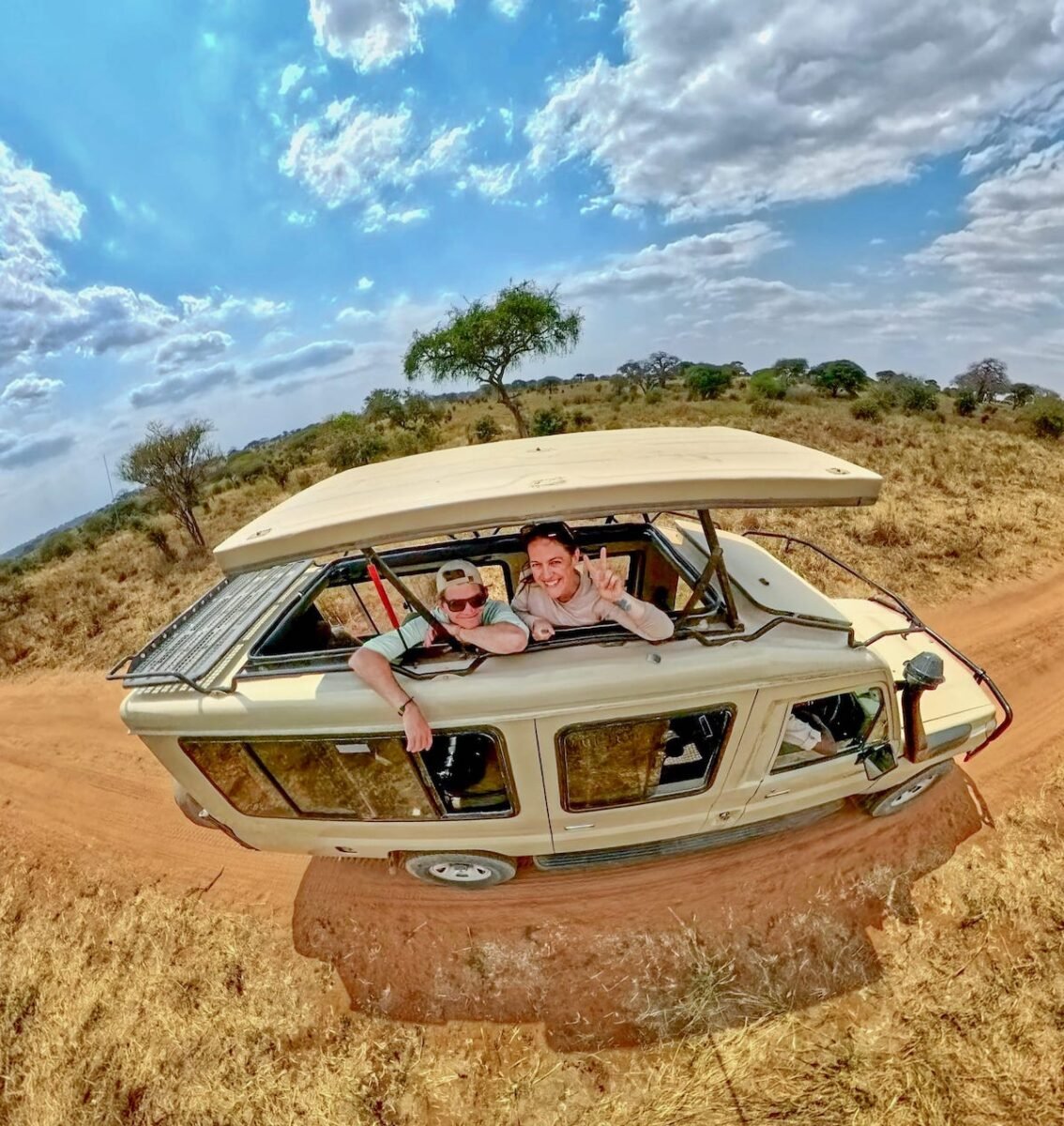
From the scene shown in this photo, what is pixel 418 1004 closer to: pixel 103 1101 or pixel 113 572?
pixel 103 1101

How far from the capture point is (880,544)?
9.63 m

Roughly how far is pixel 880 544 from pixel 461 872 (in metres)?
8.80

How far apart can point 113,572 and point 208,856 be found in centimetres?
1004

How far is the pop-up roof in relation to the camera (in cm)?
271

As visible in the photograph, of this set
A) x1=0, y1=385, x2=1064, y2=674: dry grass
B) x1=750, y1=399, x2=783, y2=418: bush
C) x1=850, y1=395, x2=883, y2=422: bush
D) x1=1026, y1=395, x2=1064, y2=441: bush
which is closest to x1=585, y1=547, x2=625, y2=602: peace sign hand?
x1=0, y1=385, x2=1064, y2=674: dry grass

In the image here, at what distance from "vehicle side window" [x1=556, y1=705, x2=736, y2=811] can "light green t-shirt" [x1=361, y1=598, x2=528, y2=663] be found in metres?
0.75

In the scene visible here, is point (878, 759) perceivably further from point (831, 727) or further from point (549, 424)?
point (549, 424)

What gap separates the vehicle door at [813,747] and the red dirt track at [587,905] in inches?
37.4

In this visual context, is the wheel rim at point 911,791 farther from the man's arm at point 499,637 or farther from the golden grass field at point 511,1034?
the man's arm at point 499,637

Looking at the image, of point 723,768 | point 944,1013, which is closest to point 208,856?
point 723,768

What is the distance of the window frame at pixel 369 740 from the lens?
3305 millimetres

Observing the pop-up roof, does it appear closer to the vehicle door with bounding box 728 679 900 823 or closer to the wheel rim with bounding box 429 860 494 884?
the vehicle door with bounding box 728 679 900 823

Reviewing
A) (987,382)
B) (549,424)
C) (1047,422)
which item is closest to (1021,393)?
(987,382)

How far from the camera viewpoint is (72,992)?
4.48 meters
